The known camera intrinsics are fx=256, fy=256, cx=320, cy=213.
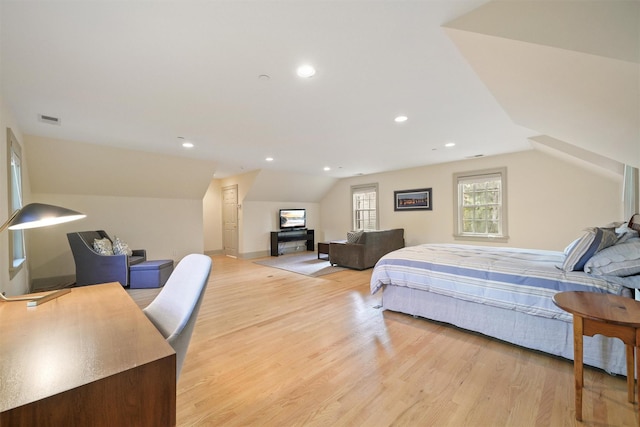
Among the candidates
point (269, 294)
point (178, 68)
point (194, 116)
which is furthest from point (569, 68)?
point (269, 294)

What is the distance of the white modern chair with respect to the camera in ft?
3.92

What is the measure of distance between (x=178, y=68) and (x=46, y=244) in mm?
4952

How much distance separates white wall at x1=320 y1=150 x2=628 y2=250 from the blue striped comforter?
8.14ft

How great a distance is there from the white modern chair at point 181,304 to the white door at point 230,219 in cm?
625

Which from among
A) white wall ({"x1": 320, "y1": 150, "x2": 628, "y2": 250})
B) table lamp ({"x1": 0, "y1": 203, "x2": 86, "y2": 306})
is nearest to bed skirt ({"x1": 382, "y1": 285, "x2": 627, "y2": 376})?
table lamp ({"x1": 0, "y1": 203, "x2": 86, "y2": 306})

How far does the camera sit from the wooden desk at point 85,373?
2.14 feet

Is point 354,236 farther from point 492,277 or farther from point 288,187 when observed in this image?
point 492,277


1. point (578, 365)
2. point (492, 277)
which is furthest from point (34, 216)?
point (492, 277)

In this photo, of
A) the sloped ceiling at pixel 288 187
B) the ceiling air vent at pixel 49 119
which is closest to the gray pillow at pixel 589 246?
the ceiling air vent at pixel 49 119

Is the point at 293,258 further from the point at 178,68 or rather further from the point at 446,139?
the point at 178,68

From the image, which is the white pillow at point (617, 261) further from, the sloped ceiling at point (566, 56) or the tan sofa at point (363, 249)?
the tan sofa at point (363, 249)

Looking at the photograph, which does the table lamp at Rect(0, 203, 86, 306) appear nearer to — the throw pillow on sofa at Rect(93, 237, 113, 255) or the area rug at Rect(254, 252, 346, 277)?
the throw pillow on sofa at Rect(93, 237, 113, 255)

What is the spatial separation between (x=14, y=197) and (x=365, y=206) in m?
7.09

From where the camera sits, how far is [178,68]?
2.12 m
